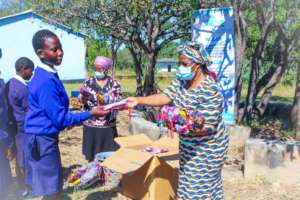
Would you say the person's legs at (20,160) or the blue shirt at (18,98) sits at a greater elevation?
the blue shirt at (18,98)

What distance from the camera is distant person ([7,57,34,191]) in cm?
424

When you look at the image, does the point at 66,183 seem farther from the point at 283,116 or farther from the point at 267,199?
the point at 283,116

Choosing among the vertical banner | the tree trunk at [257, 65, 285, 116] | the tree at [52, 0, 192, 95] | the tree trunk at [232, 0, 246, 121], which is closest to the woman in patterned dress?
the vertical banner

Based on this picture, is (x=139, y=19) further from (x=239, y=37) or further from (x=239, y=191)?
(x=239, y=191)

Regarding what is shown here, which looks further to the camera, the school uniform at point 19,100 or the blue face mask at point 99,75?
the blue face mask at point 99,75

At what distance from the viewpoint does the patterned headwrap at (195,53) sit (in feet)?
9.50

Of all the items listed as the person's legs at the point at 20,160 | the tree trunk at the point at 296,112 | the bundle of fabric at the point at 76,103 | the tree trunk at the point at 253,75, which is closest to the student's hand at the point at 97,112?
the person's legs at the point at 20,160

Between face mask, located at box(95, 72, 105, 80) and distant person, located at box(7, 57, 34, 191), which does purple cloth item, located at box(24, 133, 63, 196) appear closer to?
distant person, located at box(7, 57, 34, 191)

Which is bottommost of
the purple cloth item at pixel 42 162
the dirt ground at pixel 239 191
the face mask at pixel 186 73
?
the dirt ground at pixel 239 191

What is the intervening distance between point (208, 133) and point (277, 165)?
213 cm

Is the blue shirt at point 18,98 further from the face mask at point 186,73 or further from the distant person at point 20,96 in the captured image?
the face mask at point 186,73

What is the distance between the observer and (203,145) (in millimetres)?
2949

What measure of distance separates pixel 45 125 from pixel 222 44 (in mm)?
3946

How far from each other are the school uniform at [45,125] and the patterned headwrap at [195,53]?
925mm
